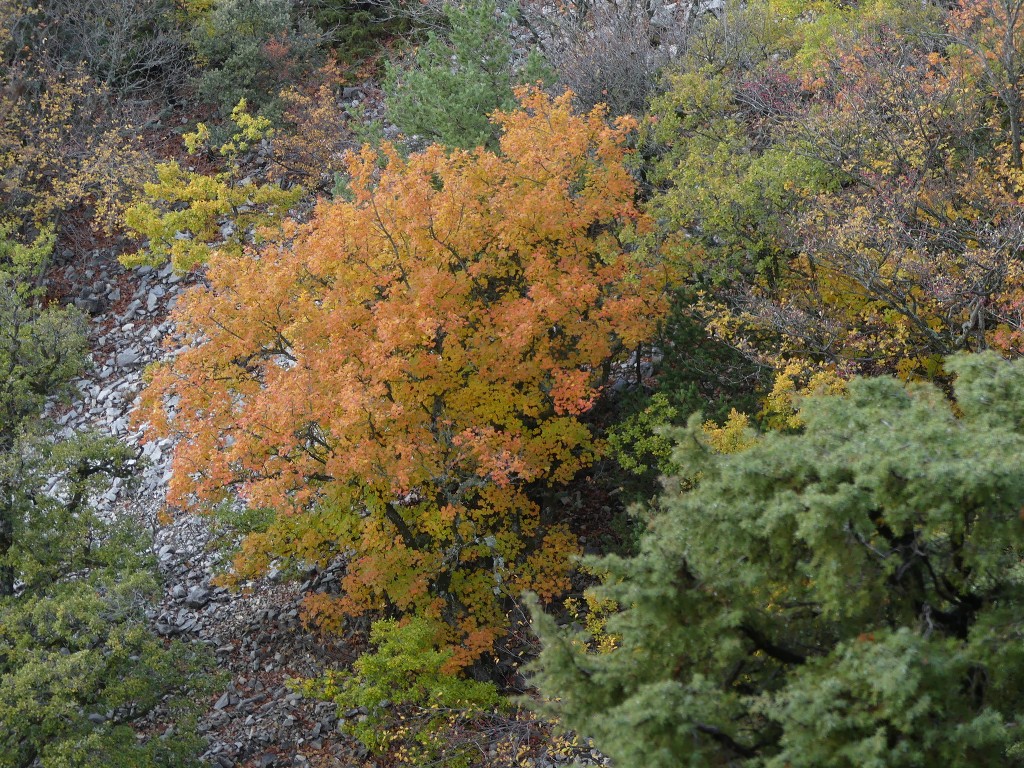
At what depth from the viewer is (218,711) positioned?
2150cm

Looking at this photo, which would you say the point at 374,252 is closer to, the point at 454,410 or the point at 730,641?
the point at 454,410

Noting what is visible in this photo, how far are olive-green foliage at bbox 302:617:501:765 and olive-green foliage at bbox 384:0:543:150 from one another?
480 inches

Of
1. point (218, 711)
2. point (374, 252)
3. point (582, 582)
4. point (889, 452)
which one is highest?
point (889, 452)

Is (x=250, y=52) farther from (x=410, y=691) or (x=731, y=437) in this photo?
(x=410, y=691)

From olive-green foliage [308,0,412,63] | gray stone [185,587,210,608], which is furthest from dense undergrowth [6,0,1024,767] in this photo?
olive-green foliage [308,0,412,63]

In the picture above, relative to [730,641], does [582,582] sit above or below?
below

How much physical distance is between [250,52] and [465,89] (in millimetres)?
14744

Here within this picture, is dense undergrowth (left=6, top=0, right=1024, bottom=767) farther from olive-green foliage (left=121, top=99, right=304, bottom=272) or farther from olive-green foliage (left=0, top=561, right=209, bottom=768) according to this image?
olive-green foliage (left=121, top=99, right=304, bottom=272)

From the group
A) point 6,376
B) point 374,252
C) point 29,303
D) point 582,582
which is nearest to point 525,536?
point 582,582

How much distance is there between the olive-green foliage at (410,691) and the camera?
17.6m

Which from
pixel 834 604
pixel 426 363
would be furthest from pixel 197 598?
pixel 834 604

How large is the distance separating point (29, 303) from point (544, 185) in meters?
22.5

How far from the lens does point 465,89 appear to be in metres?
25.2

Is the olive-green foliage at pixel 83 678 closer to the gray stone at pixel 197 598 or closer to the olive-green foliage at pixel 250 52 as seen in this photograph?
the gray stone at pixel 197 598
